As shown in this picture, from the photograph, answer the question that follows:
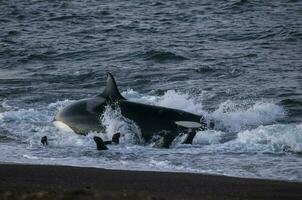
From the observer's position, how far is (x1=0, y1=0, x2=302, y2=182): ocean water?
12398 millimetres

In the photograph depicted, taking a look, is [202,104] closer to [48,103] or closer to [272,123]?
[272,123]

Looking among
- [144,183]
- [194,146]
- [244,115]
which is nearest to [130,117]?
[194,146]

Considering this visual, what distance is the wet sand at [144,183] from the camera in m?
8.30

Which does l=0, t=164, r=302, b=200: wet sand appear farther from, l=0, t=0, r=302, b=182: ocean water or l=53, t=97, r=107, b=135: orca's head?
l=53, t=97, r=107, b=135: orca's head

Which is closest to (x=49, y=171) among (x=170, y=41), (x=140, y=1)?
(x=170, y=41)

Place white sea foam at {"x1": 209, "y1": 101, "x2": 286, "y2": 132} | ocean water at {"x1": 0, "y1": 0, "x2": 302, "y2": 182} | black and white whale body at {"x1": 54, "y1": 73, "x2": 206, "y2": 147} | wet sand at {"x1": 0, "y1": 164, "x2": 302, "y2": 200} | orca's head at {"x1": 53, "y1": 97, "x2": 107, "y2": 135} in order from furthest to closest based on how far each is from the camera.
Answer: white sea foam at {"x1": 209, "y1": 101, "x2": 286, "y2": 132} < orca's head at {"x1": 53, "y1": 97, "x2": 107, "y2": 135} < black and white whale body at {"x1": 54, "y1": 73, "x2": 206, "y2": 147} < ocean water at {"x1": 0, "y1": 0, "x2": 302, "y2": 182} < wet sand at {"x1": 0, "y1": 164, "x2": 302, "y2": 200}

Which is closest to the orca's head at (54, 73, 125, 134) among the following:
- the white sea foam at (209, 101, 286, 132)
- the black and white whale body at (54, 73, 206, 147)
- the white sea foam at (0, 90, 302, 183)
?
the black and white whale body at (54, 73, 206, 147)

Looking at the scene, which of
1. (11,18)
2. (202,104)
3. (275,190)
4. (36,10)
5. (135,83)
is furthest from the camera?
(36,10)

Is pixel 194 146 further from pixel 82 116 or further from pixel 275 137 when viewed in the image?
pixel 82 116

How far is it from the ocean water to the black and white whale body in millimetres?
250

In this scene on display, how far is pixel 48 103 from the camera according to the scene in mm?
18375

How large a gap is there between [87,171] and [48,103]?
348 inches

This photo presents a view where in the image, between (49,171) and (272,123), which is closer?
(49,171)

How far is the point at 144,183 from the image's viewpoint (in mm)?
8969
